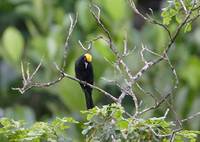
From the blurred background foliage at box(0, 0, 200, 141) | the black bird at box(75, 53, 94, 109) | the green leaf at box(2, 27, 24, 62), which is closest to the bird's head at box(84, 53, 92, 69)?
the black bird at box(75, 53, 94, 109)

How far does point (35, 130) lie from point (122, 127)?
1.15 feet

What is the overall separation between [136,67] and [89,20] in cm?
85

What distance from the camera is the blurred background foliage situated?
673 cm

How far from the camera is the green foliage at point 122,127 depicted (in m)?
3.26

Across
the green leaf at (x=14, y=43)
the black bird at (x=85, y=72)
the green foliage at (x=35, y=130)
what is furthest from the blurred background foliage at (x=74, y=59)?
the green foliage at (x=35, y=130)

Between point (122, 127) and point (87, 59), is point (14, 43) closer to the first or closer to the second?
point (87, 59)

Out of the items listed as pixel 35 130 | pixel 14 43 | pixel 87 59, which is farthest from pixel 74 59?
pixel 35 130

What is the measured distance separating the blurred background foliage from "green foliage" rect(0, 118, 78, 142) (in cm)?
275

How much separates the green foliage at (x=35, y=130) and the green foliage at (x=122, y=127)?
0.36 ft

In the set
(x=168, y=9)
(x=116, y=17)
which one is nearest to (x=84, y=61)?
(x=168, y=9)

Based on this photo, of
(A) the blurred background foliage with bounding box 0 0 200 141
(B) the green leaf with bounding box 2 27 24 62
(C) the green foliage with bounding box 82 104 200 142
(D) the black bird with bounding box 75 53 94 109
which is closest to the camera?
(C) the green foliage with bounding box 82 104 200 142

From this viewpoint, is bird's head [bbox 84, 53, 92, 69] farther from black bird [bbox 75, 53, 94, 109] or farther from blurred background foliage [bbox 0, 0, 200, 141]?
blurred background foliage [bbox 0, 0, 200, 141]

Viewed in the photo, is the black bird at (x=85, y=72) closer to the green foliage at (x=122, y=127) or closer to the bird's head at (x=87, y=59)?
the bird's head at (x=87, y=59)

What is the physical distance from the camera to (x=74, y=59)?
7004mm
